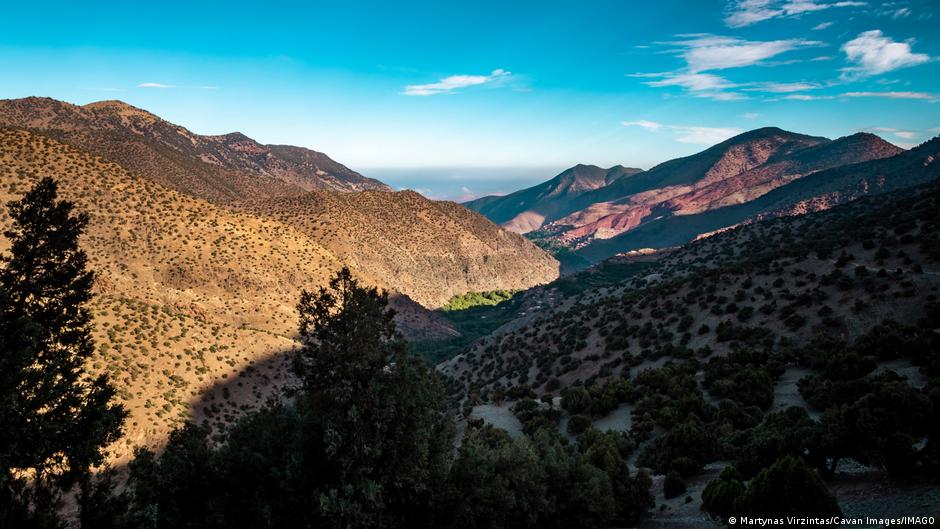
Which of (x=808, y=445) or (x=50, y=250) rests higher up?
(x=50, y=250)

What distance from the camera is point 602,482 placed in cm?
1714

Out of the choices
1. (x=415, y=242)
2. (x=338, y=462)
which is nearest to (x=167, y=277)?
(x=338, y=462)

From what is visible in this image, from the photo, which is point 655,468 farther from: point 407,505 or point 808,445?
point 407,505

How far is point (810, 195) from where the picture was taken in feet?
425

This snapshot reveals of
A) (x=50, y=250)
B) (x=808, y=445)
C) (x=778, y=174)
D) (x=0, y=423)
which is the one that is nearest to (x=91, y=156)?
(x=50, y=250)

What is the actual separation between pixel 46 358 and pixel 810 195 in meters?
154

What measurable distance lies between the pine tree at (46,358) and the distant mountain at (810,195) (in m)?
119

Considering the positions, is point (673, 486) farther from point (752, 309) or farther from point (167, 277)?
point (167, 277)

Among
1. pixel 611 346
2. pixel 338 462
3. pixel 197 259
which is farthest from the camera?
pixel 197 259

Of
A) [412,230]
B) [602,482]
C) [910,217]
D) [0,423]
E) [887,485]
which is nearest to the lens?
[0,423]

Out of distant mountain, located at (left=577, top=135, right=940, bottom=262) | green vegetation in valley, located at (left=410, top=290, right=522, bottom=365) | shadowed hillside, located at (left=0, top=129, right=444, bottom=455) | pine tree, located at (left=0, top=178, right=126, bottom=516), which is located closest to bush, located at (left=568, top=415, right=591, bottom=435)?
pine tree, located at (left=0, top=178, right=126, bottom=516)

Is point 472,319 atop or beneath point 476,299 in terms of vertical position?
beneath

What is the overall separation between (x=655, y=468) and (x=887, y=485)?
35.2 feet

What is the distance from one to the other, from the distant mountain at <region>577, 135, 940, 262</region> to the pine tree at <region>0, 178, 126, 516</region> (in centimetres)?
11863
